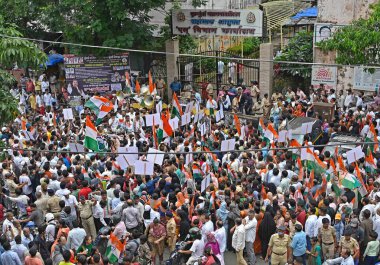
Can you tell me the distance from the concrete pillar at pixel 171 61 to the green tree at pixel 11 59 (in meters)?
12.5

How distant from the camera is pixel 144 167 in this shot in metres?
11.9

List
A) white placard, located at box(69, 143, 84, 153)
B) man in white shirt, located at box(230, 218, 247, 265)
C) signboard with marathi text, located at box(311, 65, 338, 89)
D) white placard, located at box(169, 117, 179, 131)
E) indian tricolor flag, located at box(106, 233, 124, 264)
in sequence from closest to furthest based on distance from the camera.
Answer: indian tricolor flag, located at box(106, 233, 124, 264) → man in white shirt, located at box(230, 218, 247, 265) → white placard, located at box(69, 143, 84, 153) → white placard, located at box(169, 117, 179, 131) → signboard with marathi text, located at box(311, 65, 338, 89)

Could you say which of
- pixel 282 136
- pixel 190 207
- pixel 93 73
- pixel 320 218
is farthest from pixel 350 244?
pixel 93 73

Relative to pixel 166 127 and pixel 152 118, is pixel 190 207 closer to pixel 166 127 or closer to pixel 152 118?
pixel 166 127

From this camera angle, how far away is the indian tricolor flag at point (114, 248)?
1010cm

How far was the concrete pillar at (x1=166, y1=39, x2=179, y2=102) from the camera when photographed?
22.7 m

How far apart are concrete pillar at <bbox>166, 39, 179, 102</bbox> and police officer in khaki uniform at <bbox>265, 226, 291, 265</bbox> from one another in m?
12.9

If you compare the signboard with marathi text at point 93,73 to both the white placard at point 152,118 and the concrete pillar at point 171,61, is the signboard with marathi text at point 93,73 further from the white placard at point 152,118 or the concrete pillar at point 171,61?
the white placard at point 152,118

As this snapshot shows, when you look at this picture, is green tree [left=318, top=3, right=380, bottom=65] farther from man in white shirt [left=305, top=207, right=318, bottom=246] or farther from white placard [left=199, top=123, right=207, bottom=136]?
man in white shirt [left=305, top=207, right=318, bottom=246]

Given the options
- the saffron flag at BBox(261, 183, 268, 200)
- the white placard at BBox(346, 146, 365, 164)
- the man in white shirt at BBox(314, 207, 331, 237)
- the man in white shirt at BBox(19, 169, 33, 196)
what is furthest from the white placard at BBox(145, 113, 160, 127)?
the man in white shirt at BBox(314, 207, 331, 237)

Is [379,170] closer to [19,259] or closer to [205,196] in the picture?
[205,196]

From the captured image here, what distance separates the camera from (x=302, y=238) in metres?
9.99

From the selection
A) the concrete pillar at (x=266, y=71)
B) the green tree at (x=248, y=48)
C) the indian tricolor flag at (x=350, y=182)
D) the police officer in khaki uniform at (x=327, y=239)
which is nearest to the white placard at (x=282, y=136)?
the indian tricolor flag at (x=350, y=182)

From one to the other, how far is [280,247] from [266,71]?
11.5 m
